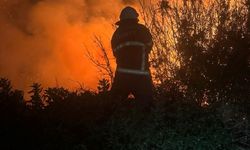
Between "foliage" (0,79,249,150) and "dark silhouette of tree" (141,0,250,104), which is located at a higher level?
"dark silhouette of tree" (141,0,250,104)

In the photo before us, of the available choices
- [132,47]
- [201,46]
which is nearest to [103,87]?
[132,47]

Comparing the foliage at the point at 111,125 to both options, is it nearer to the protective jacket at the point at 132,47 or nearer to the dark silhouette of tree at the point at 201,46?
the dark silhouette of tree at the point at 201,46

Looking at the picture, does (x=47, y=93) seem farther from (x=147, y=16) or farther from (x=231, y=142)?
(x=147, y=16)

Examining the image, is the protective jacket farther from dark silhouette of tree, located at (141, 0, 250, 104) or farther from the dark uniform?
dark silhouette of tree, located at (141, 0, 250, 104)

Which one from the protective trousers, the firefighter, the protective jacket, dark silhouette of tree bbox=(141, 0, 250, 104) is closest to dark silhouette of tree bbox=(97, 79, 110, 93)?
the protective trousers

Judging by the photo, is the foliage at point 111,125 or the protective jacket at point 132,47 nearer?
the foliage at point 111,125

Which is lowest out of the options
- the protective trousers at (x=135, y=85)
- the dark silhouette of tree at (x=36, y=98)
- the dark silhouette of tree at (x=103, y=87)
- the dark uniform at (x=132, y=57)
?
the dark silhouette of tree at (x=36, y=98)

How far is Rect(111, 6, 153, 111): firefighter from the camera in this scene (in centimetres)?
821

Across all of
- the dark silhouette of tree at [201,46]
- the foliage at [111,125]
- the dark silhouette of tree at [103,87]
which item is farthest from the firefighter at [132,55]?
the foliage at [111,125]

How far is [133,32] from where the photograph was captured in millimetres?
8352

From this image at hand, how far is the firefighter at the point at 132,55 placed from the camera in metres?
8.21

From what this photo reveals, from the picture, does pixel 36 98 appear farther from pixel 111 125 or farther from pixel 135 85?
pixel 135 85

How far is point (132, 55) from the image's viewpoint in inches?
330

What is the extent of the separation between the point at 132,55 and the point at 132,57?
1.2 inches
